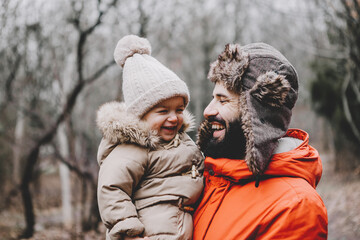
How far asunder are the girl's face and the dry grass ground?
18.6 feet

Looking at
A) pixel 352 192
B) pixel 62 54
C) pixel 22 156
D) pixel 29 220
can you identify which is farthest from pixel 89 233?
pixel 22 156

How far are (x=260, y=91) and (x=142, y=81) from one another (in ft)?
2.81

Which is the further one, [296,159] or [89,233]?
[89,233]

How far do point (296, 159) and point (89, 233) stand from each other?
22.3 ft

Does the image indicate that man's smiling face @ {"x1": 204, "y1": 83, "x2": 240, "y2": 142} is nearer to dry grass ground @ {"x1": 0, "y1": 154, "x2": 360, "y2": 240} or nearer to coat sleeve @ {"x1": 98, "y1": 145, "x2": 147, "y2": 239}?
coat sleeve @ {"x1": 98, "y1": 145, "x2": 147, "y2": 239}

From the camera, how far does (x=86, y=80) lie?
19.9 feet

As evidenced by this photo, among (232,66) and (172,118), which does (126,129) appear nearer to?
(172,118)

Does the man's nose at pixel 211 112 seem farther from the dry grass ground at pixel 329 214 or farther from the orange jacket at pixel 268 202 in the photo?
the dry grass ground at pixel 329 214

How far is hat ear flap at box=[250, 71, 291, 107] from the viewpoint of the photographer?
5.44 ft

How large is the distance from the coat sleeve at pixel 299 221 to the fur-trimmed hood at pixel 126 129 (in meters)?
0.87

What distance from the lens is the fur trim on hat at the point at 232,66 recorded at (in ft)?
5.91

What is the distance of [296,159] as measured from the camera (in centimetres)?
172

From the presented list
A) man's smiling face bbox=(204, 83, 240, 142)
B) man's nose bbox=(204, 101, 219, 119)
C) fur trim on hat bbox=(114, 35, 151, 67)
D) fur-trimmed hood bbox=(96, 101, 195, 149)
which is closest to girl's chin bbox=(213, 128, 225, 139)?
man's smiling face bbox=(204, 83, 240, 142)

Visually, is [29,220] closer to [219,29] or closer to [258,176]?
[258,176]
